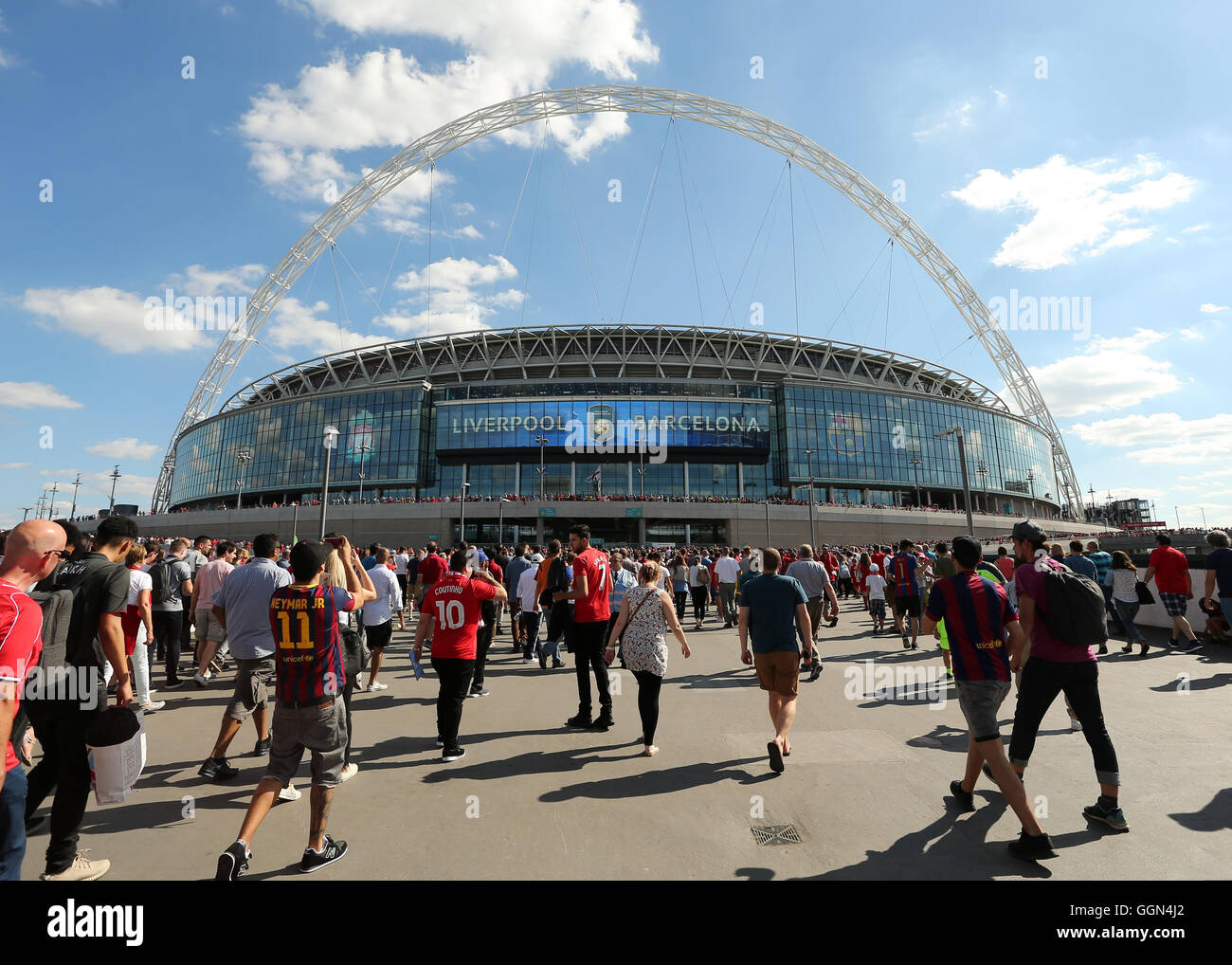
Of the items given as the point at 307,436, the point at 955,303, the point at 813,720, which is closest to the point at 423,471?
the point at 307,436

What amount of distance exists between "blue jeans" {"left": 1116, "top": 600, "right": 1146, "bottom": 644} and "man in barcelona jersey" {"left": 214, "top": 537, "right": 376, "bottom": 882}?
41.3 ft

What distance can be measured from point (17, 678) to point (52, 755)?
1921 mm

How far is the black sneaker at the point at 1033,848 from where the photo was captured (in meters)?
3.49

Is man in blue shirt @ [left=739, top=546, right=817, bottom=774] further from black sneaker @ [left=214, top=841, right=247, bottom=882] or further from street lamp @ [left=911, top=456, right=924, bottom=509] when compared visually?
street lamp @ [left=911, top=456, right=924, bottom=509]

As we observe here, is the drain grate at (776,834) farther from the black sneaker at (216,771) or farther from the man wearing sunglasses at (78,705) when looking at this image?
the black sneaker at (216,771)

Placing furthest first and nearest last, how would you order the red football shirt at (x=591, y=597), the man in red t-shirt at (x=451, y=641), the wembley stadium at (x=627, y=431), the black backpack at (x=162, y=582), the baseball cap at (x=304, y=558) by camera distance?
the wembley stadium at (x=627, y=431), the black backpack at (x=162, y=582), the red football shirt at (x=591, y=597), the man in red t-shirt at (x=451, y=641), the baseball cap at (x=304, y=558)

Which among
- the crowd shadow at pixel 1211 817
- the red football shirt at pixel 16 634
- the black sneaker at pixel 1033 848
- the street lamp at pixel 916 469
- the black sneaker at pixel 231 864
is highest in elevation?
the street lamp at pixel 916 469

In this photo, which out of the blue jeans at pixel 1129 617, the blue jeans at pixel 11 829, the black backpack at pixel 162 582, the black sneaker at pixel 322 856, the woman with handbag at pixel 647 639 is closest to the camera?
the blue jeans at pixel 11 829

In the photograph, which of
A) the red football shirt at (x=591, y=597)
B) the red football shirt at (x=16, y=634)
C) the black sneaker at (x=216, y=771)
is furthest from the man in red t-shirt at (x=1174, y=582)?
the red football shirt at (x=16, y=634)

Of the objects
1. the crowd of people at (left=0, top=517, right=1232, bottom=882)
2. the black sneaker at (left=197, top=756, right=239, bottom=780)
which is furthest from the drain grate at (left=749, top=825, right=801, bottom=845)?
the black sneaker at (left=197, top=756, right=239, bottom=780)

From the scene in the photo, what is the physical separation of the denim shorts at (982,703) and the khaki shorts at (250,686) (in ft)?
19.5

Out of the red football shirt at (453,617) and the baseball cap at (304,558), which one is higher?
the baseball cap at (304,558)

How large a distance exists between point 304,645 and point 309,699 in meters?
0.35
